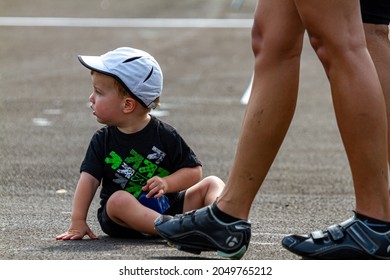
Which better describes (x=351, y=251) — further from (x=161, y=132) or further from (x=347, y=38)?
(x=161, y=132)

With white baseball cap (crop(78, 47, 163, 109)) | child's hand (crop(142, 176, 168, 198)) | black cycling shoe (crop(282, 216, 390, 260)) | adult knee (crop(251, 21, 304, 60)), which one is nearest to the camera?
black cycling shoe (crop(282, 216, 390, 260))

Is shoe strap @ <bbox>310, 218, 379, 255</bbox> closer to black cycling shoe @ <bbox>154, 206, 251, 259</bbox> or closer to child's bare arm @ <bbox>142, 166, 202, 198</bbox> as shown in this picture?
black cycling shoe @ <bbox>154, 206, 251, 259</bbox>

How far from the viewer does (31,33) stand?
17.0 m

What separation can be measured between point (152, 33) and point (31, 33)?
186 centimetres

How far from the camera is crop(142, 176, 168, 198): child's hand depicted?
5309mm

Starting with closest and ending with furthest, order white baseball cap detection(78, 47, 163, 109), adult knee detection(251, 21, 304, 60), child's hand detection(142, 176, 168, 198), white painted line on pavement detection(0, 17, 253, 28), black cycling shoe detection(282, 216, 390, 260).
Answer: black cycling shoe detection(282, 216, 390, 260)
adult knee detection(251, 21, 304, 60)
child's hand detection(142, 176, 168, 198)
white baseball cap detection(78, 47, 163, 109)
white painted line on pavement detection(0, 17, 253, 28)

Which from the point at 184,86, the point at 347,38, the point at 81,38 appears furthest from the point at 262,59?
the point at 81,38

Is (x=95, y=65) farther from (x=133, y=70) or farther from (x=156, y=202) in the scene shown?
(x=156, y=202)

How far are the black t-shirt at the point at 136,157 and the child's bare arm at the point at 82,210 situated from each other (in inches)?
1.7

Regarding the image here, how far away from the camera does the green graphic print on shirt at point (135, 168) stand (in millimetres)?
5457

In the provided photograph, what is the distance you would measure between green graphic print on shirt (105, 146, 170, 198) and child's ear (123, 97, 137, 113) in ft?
0.65

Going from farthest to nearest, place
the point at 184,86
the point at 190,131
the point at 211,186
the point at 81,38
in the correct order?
1. the point at 81,38
2. the point at 184,86
3. the point at 190,131
4. the point at 211,186

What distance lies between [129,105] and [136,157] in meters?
0.26

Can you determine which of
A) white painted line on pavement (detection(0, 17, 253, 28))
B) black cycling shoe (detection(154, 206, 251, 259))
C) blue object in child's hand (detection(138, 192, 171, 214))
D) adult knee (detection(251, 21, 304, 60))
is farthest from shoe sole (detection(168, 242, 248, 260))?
white painted line on pavement (detection(0, 17, 253, 28))
